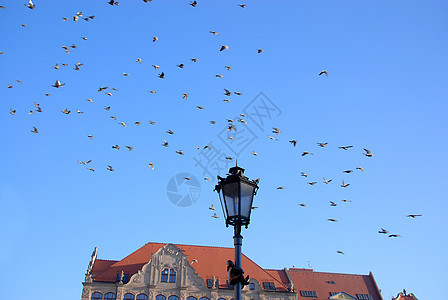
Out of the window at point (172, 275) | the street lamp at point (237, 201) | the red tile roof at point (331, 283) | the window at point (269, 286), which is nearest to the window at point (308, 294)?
the red tile roof at point (331, 283)

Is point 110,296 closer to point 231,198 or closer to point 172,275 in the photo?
point 172,275

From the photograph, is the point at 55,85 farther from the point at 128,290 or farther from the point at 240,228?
the point at 128,290

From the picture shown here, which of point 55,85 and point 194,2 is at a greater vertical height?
point 194,2

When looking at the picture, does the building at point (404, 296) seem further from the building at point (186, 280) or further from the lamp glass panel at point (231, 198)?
the lamp glass panel at point (231, 198)

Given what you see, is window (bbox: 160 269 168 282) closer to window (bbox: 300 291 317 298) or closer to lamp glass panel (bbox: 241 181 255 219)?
window (bbox: 300 291 317 298)

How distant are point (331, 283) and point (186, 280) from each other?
21688 mm

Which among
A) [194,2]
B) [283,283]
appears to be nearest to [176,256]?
[283,283]

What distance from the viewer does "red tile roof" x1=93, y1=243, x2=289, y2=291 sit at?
50875 mm

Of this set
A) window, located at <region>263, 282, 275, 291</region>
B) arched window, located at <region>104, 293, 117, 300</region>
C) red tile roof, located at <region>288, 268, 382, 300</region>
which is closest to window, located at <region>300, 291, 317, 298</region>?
red tile roof, located at <region>288, 268, 382, 300</region>

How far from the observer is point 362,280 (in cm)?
6131

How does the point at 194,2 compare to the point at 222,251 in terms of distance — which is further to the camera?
the point at 222,251

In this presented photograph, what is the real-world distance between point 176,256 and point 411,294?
36866 mm

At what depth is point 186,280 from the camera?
5006 cm

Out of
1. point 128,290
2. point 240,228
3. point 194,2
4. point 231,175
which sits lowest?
point 240,228
